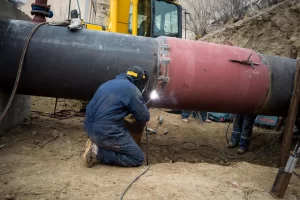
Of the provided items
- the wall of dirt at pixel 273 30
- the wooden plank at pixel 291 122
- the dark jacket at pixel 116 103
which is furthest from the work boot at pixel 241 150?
the wall of dirt at pixel 273 30

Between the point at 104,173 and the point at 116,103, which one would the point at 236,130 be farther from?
the point at 104,173

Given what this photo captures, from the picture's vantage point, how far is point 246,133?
16.0 ft

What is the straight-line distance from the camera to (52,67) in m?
3.55

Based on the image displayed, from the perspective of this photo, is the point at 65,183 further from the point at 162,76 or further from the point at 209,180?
the point at 162,76

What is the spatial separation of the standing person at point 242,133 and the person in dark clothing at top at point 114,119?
234cm

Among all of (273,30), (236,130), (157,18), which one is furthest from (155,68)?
(273,30)

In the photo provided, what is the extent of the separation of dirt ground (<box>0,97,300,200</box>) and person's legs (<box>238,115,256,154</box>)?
0.49 ft

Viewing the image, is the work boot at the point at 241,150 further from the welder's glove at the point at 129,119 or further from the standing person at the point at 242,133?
the welder's glove at the point at 129,119

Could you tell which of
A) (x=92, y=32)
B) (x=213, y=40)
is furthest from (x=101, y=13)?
(x=92, y=32)

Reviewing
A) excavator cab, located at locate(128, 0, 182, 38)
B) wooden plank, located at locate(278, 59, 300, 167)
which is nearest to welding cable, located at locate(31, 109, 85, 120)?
excavator cab, located at locate(128, 0, 182, 38)

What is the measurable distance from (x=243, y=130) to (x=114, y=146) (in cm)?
268

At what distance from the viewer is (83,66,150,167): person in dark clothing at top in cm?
312

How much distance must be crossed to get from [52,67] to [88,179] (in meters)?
1.61

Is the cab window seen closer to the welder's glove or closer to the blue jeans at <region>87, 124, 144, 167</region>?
the welder's glove
